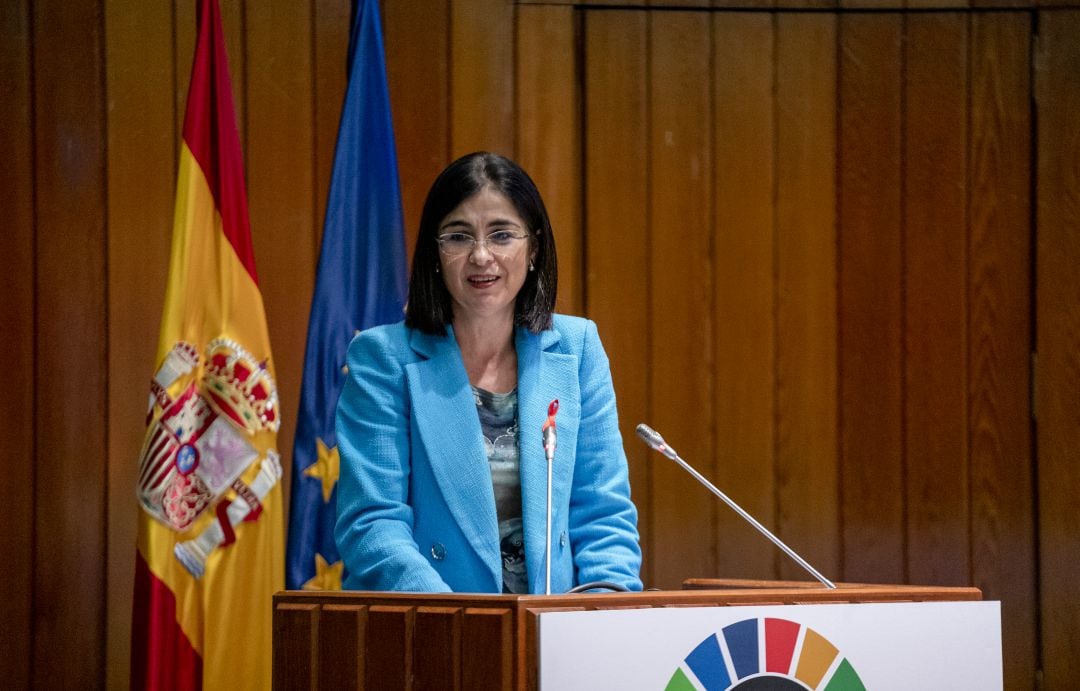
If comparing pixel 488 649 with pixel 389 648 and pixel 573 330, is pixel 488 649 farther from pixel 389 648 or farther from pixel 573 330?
pixel 573 330

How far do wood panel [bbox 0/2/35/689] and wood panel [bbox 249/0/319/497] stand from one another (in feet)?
1.99

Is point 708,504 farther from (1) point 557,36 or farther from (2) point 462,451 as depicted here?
(2) point 462,451

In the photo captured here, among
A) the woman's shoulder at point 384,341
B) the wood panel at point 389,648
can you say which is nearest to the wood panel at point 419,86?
the woman's shoulder at point 384,341

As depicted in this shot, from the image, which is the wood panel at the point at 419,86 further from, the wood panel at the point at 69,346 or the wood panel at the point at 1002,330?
the wood panel at the point at 1002,330

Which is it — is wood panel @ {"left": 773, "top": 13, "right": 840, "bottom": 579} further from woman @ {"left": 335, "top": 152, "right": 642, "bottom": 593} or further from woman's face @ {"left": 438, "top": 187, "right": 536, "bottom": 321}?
woman's face @ {"left": 438, "top": 187, "right": 536, "bottom": 321}

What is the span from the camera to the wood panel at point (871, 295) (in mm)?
3816

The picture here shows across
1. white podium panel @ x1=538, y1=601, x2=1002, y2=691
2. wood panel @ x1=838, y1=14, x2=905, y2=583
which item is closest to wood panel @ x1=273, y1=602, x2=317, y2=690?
white podium panel @ x1=538, y1=601, x2=1002, y2=691

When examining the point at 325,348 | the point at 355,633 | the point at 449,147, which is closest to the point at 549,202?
the point at 449,147

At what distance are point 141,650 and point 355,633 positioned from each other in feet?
5.44

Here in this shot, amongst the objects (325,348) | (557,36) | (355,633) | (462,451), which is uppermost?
(557,36)

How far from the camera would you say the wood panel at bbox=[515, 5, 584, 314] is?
3732mm

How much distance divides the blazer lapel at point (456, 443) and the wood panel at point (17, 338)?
1.85 meters

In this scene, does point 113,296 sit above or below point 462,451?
above

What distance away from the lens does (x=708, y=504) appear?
3799 mm
